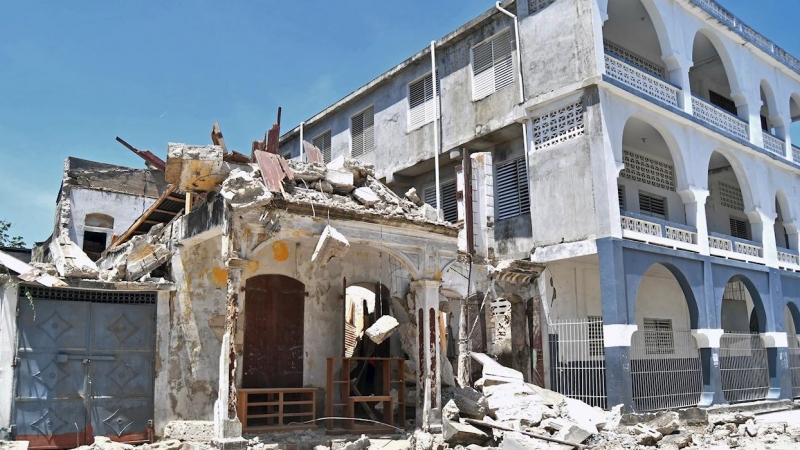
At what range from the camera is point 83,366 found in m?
10.7

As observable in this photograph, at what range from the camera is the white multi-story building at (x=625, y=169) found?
15.4 m

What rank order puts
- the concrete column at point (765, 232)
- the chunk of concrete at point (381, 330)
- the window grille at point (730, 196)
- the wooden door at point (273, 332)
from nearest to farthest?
the wooden door at point (273, 332)
the chunk of concrete at point (381, 330)
the concrete column at point (765, 232)
the window grille at point (730, 196)

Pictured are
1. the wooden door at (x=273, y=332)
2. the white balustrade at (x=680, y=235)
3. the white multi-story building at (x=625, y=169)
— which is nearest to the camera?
the wooden door at (x=273, y=332)

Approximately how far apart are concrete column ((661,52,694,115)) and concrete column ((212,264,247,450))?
1307 cm

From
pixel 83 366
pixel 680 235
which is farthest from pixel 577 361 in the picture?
pixel 83 366

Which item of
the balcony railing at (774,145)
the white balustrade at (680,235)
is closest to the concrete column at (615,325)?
the white balustrade at (680,235)

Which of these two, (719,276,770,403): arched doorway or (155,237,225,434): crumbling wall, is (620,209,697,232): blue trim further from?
(155,237,225,434): crumbling wall

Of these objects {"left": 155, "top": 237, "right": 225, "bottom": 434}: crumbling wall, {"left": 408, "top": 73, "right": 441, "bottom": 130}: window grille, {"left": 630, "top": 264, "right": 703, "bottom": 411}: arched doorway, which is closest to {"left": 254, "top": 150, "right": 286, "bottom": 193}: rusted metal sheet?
{"left": 155, "top": 237, "right": 225, "bottom": 434}: crumbling wall

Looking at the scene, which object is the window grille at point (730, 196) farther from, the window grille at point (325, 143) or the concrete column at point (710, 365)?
the window grille at point (325, 143)

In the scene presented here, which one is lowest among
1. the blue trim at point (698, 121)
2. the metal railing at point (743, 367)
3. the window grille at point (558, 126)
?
the metal railing at point (743, 367)

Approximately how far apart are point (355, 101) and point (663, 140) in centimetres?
1012

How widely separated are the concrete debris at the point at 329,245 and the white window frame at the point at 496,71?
885cm

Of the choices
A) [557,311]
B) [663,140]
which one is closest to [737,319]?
[663,140]

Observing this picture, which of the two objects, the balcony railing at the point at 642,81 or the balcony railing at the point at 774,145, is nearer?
the balcony railing at the point at 642,81
